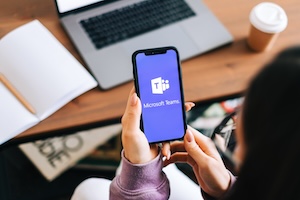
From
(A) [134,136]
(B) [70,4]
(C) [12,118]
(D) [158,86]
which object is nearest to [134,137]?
(A) [134,136]

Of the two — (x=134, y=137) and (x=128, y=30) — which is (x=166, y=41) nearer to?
(x=128, y=30)

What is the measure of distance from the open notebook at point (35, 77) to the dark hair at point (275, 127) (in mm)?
465

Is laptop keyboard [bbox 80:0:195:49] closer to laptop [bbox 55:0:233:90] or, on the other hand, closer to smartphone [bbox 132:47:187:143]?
laptop [bbox 55:0:233:90]

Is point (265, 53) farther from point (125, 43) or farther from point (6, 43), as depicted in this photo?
point (6, 43)

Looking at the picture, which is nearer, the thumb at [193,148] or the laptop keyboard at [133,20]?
the thumb at [193,148]

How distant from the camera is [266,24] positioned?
3.01 ft

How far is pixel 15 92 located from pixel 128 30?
0.28 m

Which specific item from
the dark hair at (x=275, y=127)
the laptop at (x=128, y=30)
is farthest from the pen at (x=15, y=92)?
the dark hair at (x=275, y=127)

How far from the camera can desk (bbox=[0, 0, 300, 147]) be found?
2.90 feet

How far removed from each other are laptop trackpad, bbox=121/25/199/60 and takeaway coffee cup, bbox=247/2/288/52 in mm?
132

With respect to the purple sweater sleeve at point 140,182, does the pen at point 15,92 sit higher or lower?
higher

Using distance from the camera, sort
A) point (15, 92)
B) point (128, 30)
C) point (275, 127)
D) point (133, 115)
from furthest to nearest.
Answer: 1. point (128, 30)
2. point (15, 92)
3. point (133, 115)
4. point (275, 127)

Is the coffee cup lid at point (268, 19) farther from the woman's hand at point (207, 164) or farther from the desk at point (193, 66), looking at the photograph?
the woman's hand at point (207, 164)

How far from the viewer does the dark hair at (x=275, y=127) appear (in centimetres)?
47
